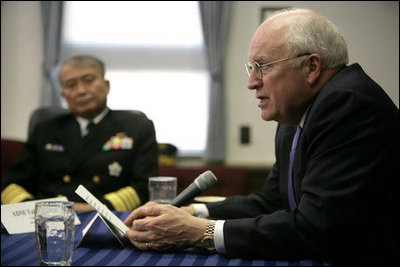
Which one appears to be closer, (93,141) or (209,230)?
(209,230)

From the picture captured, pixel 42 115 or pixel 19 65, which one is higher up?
pixel 19 65

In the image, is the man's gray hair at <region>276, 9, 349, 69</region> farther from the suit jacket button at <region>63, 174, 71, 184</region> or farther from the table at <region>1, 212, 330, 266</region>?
the suit jacket button at <region>63, 174, 71, 184</region>

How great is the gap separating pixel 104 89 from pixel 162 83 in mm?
1579

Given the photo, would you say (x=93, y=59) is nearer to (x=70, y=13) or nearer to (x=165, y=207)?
(x=70, y=13)

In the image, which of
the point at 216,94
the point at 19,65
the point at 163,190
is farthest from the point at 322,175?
the point at 19,65

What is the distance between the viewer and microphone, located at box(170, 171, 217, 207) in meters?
1.17

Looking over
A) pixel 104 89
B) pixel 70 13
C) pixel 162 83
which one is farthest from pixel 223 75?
pixel 104 89

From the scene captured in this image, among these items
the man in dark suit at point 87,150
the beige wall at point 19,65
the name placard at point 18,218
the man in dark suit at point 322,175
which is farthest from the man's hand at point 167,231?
the beige wall at point 19,65

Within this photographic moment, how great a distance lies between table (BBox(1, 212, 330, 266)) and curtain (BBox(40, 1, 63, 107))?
1967 mm

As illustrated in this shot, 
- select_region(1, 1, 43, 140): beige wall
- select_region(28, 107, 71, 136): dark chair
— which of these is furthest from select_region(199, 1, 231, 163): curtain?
select_region(28, 107, 71, 136): dark chair

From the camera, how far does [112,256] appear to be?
3.31ft

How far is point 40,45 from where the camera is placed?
3465mm

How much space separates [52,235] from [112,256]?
143 millimetres

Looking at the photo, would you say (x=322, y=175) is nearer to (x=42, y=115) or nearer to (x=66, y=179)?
(x=66, y=179)
